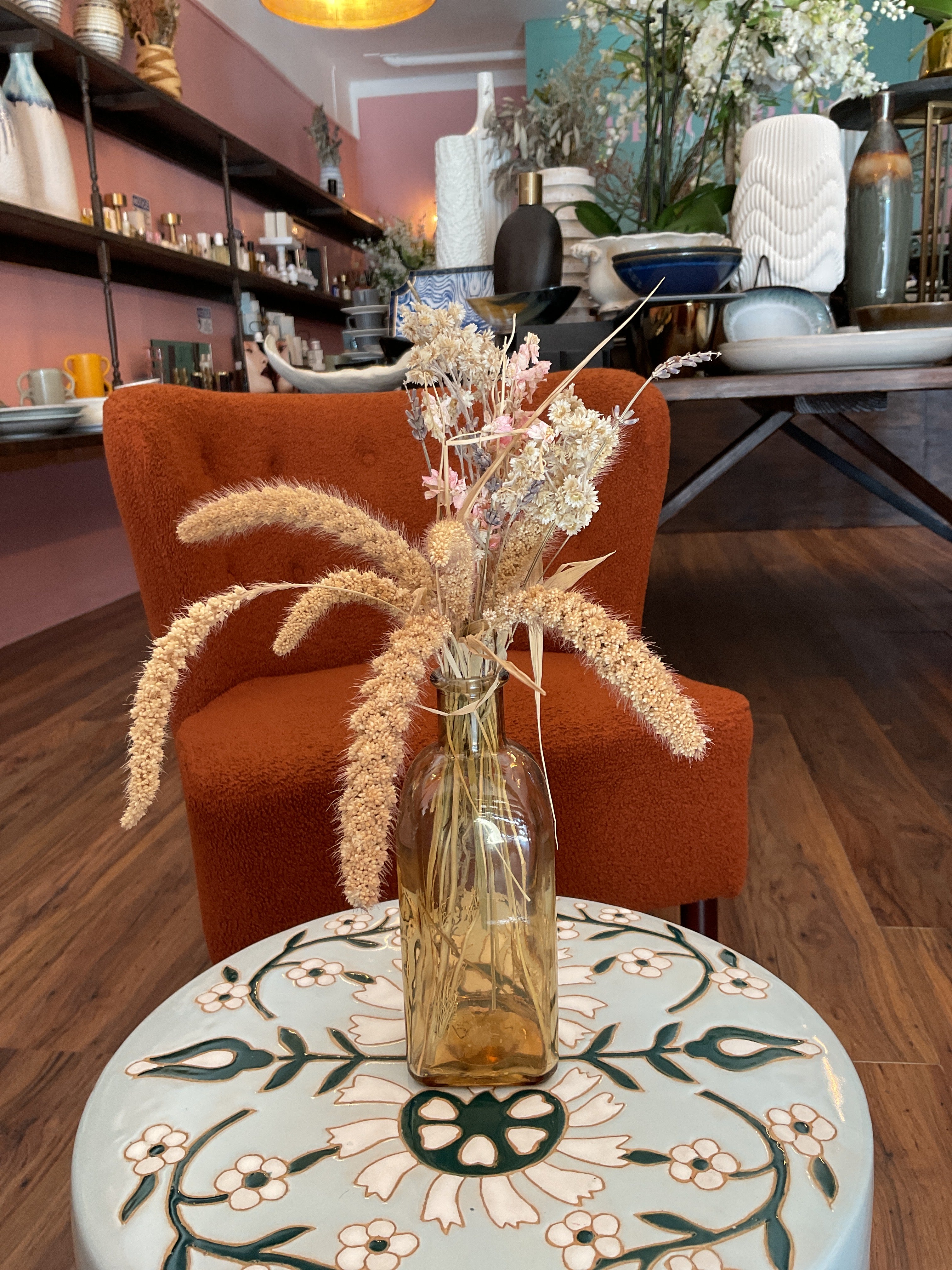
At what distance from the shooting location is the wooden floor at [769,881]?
1.05 metres

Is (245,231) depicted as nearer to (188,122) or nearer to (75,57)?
(188,122)

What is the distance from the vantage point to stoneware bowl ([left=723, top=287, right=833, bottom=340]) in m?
1.98

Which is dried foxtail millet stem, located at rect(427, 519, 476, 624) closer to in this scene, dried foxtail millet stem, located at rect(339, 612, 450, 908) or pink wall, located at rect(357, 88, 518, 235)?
dried foxtail millet stem, located at rect(339, 612, 450, 908)

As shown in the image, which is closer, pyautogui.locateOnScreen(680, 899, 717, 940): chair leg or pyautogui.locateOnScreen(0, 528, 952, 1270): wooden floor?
pyautogui.locateOnScreen(0, 528, 952, 1270): wooden floor

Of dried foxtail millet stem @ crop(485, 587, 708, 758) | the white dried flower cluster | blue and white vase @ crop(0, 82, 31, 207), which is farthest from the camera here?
blue and white vase @ crop(0, 82, 31, 207)

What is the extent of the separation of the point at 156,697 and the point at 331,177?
6.36 m

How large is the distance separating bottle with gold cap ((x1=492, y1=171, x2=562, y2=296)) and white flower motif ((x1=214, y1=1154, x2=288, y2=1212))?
1784mm

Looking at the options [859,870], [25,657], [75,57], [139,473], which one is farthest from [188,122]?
[859,870]

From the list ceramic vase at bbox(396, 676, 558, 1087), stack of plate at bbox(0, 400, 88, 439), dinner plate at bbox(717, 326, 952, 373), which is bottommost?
ceramic vase at bbox(396, 676, 558, 1087)

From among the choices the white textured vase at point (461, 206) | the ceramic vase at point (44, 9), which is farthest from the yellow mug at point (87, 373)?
the white textured vase at point (461, 206)

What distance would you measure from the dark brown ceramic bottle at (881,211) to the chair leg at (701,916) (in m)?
1.33

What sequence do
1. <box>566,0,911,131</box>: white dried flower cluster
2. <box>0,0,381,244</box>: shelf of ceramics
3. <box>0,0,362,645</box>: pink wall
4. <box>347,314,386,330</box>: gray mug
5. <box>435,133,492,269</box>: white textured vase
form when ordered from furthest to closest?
<box>0,0,362,645</box>: pink wall, <box>347,314,386,330</box>: gray mug, <box>0,0,381,244</box>: shelf of ceramics, <box>435,133,492,269</box>: white textured vase, <box>566,0,911,131</box>: white dried flower cluster

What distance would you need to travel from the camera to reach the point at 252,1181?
1.75 ft

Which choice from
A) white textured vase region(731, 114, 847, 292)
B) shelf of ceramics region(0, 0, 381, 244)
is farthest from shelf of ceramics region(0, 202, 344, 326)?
white textured vase region(731, 114, 847, 292)
